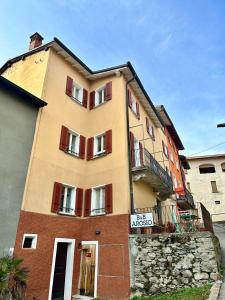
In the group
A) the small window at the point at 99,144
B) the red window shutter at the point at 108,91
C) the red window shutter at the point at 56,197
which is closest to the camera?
the red window shutter at the point at 56,197

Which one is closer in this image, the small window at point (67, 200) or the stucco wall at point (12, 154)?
the stucco wall at point (12, 154)

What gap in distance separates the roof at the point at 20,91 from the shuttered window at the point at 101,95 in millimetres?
4013

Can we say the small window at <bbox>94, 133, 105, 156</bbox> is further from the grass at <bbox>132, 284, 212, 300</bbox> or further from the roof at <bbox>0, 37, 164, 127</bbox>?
the grass at <bbox>132, 284, 212, 300</bbox>

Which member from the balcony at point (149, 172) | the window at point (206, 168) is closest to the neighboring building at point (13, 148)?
the balcony at point (149, 172)

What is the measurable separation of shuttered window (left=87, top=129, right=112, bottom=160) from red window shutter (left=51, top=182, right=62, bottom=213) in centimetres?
277

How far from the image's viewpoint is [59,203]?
11016 millimetres

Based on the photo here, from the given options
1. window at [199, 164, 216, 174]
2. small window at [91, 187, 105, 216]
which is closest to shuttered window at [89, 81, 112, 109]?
small window at [91, 187, 105, 216]

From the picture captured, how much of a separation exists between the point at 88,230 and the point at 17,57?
12314 mm

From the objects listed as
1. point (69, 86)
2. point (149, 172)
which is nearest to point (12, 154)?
point (69, 86)

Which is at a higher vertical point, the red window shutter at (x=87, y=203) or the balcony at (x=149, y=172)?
the balcony at (x=149, y=172)

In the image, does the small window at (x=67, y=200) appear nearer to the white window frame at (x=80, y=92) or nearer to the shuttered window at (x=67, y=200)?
the shuttered window at (x=67, y=200)

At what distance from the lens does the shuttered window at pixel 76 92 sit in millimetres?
14090

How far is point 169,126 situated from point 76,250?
18323 mm

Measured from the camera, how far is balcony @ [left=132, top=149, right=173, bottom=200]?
39.0 feet
